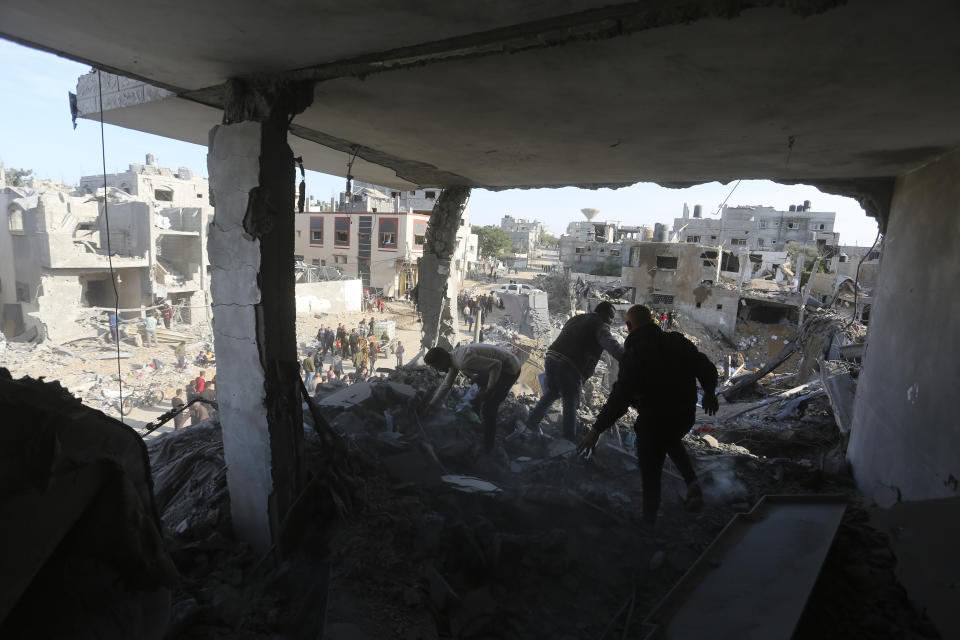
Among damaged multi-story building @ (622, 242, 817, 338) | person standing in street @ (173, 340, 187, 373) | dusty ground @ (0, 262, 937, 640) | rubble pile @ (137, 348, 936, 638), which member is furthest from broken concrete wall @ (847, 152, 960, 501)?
damaged multi-story building @ (622, 242, 817, 338)

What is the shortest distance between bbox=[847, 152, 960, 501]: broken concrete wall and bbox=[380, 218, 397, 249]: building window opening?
29.6m

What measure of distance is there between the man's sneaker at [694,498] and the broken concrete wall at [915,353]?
49.9 inches

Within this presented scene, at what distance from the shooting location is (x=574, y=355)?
489 centimetres

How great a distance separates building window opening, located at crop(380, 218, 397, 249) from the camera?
32022 mm

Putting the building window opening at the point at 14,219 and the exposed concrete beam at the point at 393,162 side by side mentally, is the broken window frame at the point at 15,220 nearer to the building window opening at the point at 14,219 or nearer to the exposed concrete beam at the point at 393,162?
the building window opening at the point at 14,219

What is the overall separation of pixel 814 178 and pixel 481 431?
4323mm

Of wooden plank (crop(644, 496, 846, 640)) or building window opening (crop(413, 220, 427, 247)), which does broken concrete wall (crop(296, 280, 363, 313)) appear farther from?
wooden plank (crop(644, 496, 846, 640))

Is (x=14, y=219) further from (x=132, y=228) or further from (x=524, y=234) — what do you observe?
(x=524, y=234)

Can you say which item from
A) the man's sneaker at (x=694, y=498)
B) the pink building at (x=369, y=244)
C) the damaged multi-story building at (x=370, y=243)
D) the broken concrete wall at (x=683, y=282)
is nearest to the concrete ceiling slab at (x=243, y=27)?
the man's sneaker at (x=694, y=498)

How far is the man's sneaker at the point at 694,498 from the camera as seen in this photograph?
3.32 metres

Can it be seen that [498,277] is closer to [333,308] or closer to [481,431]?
[333,308]

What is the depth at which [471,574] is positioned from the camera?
2.86 meters

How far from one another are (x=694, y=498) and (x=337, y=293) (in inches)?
969

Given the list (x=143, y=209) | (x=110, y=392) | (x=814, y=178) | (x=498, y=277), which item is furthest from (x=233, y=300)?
(x=498, y=277)
